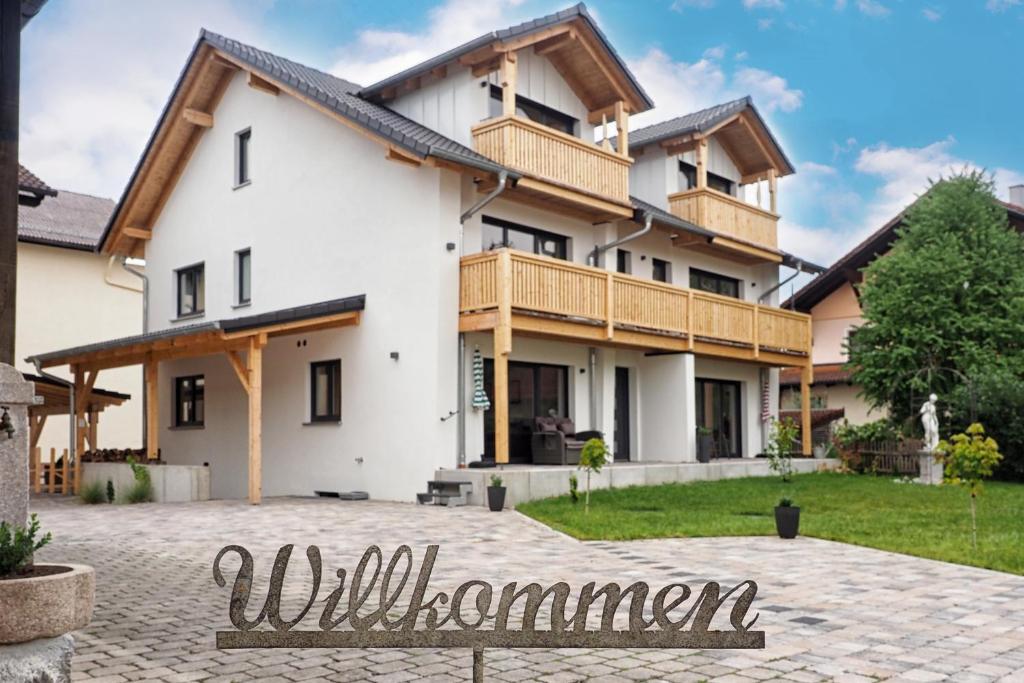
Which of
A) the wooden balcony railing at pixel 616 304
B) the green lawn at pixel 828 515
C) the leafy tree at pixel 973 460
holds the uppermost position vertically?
the wooden balcony railing at pixel 616 304

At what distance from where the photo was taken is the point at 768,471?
22.6 m

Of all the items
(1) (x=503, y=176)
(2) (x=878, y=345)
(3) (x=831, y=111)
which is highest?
(3) (x=831, y=111)

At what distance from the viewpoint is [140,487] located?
17.7 meters

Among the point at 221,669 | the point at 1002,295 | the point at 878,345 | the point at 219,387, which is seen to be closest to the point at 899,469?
the point at 878,345

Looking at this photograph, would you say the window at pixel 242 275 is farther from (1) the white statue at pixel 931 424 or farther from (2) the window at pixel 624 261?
(1) the white statue at pixel 931 424

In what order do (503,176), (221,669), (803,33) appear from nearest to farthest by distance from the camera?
1. (221,669)
2. (503,176)
3. (803,33)

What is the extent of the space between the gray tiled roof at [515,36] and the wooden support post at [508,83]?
0.37 m

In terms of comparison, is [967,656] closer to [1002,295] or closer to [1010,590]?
[1010,590]

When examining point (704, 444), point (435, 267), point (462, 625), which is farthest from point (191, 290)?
point (462, 625)

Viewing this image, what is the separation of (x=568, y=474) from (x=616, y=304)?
3915 mm

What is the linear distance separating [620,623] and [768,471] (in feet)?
53.8

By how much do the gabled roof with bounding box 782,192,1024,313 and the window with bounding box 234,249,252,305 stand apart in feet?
49.4

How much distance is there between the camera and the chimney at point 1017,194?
117 feet

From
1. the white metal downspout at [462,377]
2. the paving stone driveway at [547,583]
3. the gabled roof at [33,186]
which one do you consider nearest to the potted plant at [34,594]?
the paving stone driveway at [547,583]
